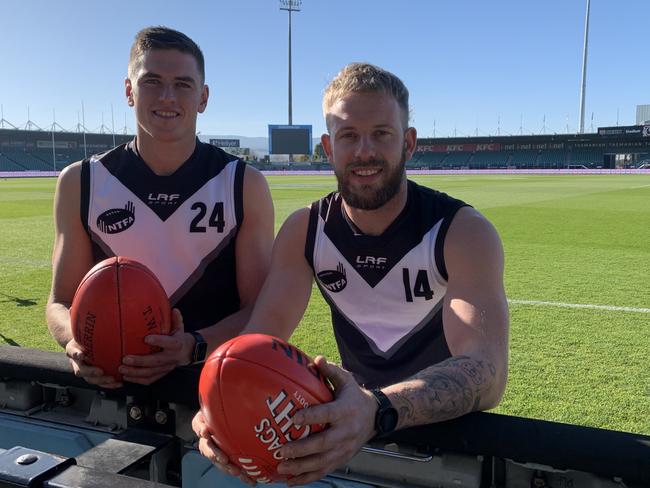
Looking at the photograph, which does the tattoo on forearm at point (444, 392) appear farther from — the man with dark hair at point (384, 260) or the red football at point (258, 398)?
the red football at point (258, 398)

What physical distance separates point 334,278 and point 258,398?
1.26 metres

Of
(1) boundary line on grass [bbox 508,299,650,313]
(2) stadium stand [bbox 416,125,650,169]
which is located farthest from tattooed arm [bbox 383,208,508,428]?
(2) stadium stand [bbox 416,125,650,169]

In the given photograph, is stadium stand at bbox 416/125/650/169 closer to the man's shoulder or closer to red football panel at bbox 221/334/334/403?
the man's shoulder

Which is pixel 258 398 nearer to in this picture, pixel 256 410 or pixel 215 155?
pixel 256 410

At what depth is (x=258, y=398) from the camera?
131cm

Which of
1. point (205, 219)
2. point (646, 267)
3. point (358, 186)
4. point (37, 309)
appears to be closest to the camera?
point (358, 186)

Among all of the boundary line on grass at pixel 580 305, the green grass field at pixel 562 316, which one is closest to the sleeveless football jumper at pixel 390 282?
the green grass field at pixel 562 316

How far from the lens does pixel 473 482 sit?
1543 millimetres

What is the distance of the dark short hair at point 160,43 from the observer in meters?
2.60

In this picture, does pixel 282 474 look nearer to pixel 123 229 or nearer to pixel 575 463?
pixel 575 463

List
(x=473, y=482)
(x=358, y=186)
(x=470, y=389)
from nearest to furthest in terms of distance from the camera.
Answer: (x=473, y=482)
(x=470, y=389)
(x=358, y=186)

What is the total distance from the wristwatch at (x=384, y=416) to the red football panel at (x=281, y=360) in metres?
0.13

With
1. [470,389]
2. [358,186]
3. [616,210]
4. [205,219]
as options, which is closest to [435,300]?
[358,186]

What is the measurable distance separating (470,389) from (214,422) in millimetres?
757
